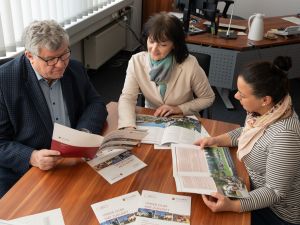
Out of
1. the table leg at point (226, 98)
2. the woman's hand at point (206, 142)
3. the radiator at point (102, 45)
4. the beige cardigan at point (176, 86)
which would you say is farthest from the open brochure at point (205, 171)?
the radiator at point (102, 45)

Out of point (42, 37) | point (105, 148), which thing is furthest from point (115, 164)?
A: point (42, 37)

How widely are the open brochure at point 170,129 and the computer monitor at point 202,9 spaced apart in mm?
1537

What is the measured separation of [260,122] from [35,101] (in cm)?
96

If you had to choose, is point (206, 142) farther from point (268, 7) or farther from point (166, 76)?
point (268, 7)

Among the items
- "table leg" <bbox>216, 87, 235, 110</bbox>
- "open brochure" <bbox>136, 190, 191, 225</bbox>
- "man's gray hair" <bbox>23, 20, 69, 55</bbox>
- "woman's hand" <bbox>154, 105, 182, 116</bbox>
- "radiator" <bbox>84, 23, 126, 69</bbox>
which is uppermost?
"man's gray hair" <bbox>23, 20, 69, 55</bbox>

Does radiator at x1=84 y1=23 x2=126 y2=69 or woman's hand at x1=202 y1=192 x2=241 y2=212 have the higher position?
woman's hand at x1=202 y1=192 x2=241 y2=212

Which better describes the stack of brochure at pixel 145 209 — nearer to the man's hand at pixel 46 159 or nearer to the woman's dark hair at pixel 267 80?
the man's hand at pixel 46 159

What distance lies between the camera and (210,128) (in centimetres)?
167

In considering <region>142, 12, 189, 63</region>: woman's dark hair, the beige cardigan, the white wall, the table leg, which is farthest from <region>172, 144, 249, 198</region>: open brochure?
the white wall

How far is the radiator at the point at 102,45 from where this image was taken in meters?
3.80

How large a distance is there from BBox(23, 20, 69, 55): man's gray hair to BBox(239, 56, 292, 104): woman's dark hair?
784 millimetres

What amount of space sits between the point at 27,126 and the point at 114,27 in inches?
118

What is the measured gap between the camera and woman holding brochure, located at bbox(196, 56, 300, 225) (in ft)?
3.87

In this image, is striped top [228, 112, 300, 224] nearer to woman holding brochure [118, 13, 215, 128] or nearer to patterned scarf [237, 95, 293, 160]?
patterned scarf [237, 95, 293, 160]
